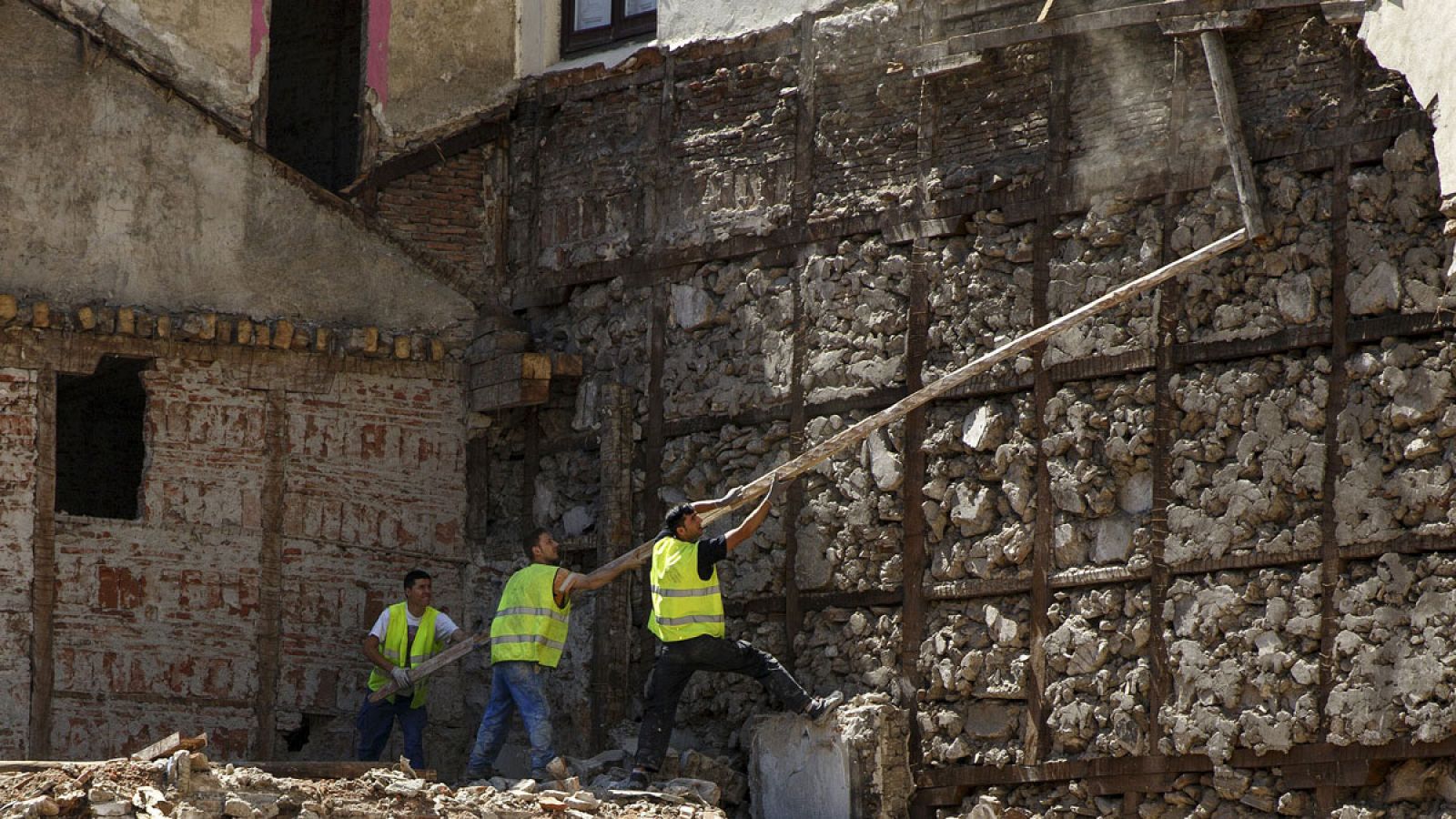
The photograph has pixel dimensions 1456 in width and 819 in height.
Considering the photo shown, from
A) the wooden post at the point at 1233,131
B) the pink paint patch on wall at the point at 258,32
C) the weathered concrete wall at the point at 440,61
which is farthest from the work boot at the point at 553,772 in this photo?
the pink paint patch on wall at the point at 258,32

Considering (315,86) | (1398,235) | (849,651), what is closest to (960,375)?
(849,651)

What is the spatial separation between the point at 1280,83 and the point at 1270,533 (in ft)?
7.63

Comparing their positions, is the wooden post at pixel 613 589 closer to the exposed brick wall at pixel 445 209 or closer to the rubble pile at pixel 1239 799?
the exposed brick wall at pixel 445 209

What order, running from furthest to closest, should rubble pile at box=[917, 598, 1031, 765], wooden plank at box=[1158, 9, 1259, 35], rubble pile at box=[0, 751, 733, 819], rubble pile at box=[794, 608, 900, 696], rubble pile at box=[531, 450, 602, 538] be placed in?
rubble pile at box=[531, 450, 602, 538], rubble pile at box=[794, 608, 900, 696], rubble pile at box=[917, 598, 1031, 765], wooden plank at box=[1158, 9, 1259, 35], rubble pile at box=[0, 751, 733, 819]

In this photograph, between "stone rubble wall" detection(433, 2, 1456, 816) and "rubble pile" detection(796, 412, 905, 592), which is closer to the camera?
"stone rubble wall" detection(433, 2, 1456, 816)

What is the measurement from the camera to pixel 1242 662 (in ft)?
36.7

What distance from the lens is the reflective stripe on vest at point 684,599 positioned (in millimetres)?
12242

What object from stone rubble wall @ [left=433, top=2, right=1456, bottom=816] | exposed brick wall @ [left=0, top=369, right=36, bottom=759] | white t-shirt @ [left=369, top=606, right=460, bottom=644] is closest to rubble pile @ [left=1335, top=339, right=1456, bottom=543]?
stone rubble wall @ [left=433, top=2, right=1456, bottom=816]

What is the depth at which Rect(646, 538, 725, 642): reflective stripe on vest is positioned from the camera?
40.2 ft

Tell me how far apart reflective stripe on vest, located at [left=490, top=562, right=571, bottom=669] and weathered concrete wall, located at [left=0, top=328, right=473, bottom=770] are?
161 cm

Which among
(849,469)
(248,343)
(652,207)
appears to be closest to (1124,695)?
(849,469)

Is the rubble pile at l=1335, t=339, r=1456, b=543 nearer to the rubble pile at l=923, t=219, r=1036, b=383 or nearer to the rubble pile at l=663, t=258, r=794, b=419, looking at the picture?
the rubble pile at l=923, t=219, r=1036, b=383

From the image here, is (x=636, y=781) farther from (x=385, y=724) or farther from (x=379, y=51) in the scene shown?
(x=379, y=51)

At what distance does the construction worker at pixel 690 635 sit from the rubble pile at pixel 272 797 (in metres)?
0.47
